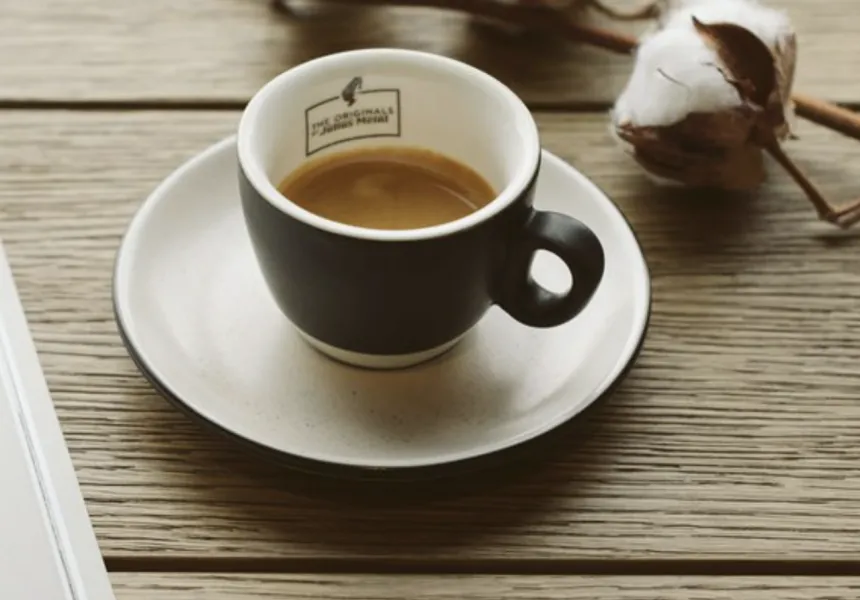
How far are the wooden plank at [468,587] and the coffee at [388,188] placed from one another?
164 millimetres

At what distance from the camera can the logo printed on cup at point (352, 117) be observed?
512mm

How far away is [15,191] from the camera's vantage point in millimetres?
574

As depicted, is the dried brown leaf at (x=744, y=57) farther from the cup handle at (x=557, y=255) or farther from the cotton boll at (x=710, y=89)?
the cup handle at (x=557, y=255)

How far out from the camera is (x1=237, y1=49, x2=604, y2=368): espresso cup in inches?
16.9

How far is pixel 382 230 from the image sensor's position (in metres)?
0.47

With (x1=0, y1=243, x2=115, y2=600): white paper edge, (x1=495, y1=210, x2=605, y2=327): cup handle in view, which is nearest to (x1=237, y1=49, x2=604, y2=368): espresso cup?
(x1=495, y1=210, x2=605, y2=327): cup handle

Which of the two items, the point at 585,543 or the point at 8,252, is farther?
the point at 8,252

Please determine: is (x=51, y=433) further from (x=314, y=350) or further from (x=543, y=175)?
(x=543, y=175)

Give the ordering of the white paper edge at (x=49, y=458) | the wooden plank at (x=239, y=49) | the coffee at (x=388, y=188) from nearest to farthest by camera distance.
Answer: the white paper edge at (x=49, y=458) → the coffee at (x=388, y=188) → the wooden plank at (x=239, y=49)

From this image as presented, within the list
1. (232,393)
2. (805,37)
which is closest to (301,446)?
(232,393)

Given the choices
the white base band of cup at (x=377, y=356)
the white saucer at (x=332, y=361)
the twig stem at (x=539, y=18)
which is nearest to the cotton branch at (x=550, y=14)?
the twig stem at (x=539, y=18)

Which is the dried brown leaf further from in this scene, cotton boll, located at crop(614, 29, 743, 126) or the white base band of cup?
the white base band of cup

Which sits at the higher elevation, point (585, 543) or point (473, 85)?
point (473, 85)

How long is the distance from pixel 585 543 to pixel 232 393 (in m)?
0.15
